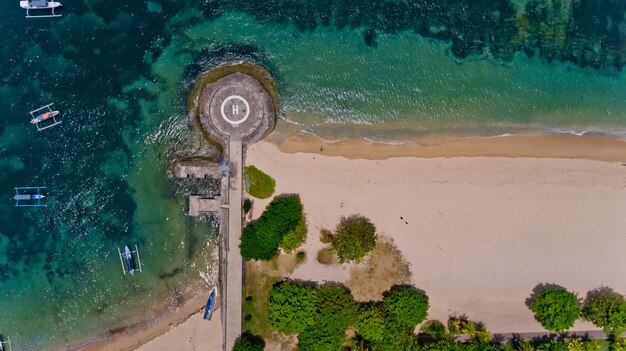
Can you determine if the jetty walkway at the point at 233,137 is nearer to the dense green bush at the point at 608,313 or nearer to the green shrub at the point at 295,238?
the green shrub at the point at 295,238

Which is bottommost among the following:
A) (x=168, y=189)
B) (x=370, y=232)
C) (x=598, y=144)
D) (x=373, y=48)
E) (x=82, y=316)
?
(x=82, y=316)

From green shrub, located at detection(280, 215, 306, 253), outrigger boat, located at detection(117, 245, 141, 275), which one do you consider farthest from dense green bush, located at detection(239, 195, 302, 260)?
outrigger boat, located at detection(117, 245, 141, 275)

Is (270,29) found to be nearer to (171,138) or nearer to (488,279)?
(171,138)

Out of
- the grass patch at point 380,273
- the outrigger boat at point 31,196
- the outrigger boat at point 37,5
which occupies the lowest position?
the grass patch at point 380,273

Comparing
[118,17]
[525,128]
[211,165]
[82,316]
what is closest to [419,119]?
[525,128]

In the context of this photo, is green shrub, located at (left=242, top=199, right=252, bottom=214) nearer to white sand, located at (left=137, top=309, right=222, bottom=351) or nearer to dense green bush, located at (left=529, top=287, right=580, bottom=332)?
white sand, located at (left=137, top=309, right=222, bottom=351)

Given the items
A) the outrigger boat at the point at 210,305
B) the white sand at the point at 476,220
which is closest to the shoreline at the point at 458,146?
the white sand at the point at 476,220
